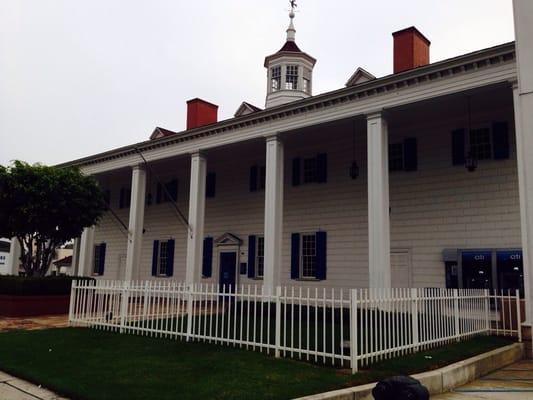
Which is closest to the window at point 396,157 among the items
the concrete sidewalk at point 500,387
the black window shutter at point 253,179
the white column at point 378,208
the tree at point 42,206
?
the white column at point 378,208

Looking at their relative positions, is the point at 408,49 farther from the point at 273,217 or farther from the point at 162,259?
the point at 162,259

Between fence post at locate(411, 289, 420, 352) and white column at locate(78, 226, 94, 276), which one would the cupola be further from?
fence post at locate(411, 289, 420, 352)

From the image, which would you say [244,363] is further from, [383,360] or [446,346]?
[446,346]

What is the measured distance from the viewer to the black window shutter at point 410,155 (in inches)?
650

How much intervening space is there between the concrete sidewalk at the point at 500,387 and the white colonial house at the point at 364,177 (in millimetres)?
1924

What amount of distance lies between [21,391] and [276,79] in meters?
19.0

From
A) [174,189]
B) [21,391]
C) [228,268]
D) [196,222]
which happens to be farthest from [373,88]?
[174,189]

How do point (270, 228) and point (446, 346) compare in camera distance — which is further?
point (270, 228)

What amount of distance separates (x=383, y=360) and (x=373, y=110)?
8.29 metres

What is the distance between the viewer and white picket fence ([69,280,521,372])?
7805mm

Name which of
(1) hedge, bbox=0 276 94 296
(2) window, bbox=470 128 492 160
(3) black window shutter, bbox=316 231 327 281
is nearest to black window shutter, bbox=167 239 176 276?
(1) hedge, bbox=0 276 94 296

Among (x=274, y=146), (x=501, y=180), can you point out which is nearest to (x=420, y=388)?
(x=501, y=180)

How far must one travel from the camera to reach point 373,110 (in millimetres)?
14320

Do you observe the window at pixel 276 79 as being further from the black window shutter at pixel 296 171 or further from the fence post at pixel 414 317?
the fence post at pixel 414 317
